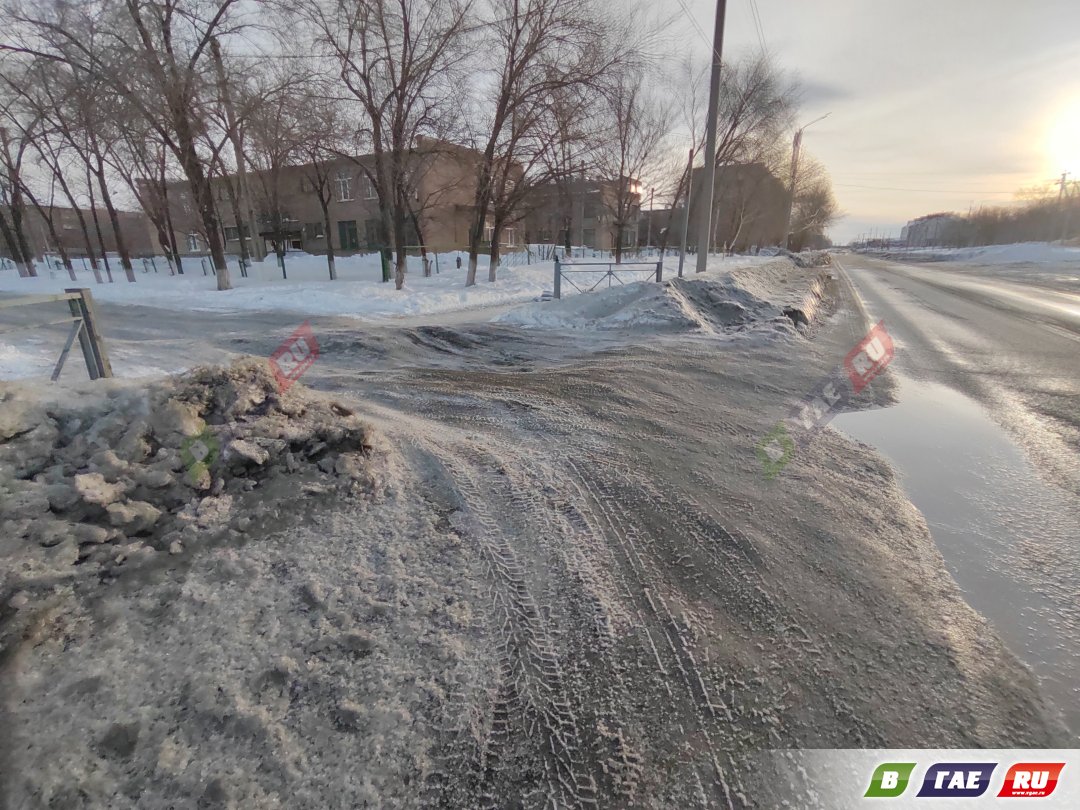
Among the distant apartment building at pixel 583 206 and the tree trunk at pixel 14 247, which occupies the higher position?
the distant apartment building at pixel 583 206

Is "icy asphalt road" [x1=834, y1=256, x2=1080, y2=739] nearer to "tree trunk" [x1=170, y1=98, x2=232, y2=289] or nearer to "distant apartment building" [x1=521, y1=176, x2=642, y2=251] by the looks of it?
"distant apartment building" [x1=521, y1=176, x2=642, y2=251]

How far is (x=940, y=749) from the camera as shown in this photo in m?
1.90

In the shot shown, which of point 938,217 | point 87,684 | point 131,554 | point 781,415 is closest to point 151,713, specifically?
point 87,684

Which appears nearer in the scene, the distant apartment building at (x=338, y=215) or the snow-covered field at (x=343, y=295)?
the snow-covered field at (x=343, y=295)

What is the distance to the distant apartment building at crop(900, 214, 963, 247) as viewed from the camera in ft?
311

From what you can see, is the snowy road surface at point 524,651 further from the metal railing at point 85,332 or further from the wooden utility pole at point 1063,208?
the wooden utility pole at point 1063,208

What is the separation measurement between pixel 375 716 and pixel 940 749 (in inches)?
83.1

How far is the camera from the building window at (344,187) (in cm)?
4309

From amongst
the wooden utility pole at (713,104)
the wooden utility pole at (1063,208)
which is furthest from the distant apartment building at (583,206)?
the wooden utility pole at (1063,208)

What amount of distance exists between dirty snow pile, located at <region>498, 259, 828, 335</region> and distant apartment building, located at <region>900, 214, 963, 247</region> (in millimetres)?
107002

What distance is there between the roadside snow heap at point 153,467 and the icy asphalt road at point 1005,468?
369 cm

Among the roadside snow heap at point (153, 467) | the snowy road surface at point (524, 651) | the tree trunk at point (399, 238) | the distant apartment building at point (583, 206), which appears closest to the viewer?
the snowy road surface at point (524, 651)

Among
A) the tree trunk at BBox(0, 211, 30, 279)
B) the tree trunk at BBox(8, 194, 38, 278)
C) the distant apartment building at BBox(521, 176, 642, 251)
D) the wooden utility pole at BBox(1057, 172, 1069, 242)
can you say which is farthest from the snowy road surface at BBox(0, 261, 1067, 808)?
the wooden utility pole at BBox(1057, 172, 1069, 242)

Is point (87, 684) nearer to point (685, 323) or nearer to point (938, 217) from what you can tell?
point (685, 323)
